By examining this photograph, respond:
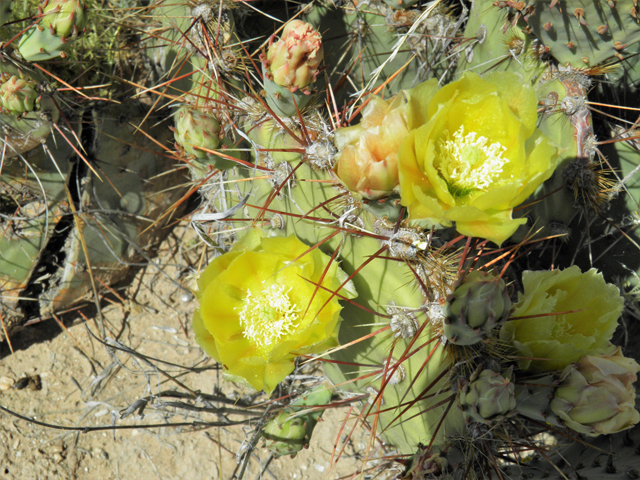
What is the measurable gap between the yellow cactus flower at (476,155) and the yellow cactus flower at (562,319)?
259 millimetres

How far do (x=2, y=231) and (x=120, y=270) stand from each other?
44 cm

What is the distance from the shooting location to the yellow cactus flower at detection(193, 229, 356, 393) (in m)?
1.07

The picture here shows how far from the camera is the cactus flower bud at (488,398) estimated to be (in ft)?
2.89

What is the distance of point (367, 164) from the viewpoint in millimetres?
789

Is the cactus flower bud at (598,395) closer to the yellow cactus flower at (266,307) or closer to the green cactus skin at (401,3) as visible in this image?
the yellow cactus flower at (266,307)

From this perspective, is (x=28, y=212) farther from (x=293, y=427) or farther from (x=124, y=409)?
(x=293, y=427)

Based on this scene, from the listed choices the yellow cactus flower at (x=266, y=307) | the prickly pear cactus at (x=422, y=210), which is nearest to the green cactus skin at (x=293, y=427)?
the prickly pear cactus at (x=422, y=210)

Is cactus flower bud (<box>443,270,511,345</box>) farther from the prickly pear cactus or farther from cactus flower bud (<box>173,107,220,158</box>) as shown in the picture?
cactus flower bud (<box>173,107,220,158</box>)

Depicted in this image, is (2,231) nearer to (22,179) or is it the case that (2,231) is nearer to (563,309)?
(22,179)

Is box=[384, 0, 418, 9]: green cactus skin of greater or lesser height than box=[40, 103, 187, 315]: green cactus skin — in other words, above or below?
above

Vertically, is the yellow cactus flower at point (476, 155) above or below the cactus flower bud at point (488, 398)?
above

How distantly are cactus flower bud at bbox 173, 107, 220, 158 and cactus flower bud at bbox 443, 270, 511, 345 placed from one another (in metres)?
0.65

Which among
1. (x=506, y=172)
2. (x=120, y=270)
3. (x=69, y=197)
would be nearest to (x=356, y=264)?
(x=506, y=172)

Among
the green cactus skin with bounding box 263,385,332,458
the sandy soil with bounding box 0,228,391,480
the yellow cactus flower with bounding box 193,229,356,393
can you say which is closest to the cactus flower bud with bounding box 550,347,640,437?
the yellow cactus flower with bounding box 193,229,356,393
